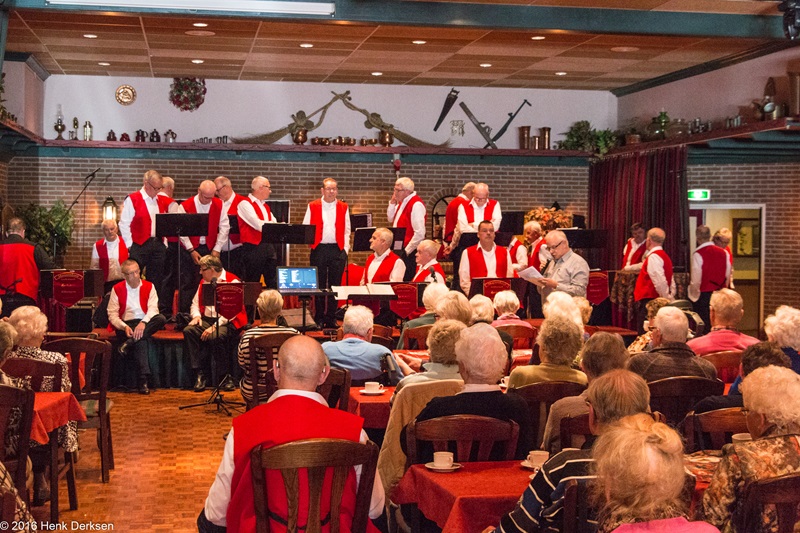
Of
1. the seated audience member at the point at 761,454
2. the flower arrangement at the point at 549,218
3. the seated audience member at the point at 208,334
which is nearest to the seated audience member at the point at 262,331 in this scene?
the seated audience member at the point at 208,334

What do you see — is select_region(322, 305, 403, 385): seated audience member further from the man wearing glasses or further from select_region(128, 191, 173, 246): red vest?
select_region(128, 191, 173, 246): red vest

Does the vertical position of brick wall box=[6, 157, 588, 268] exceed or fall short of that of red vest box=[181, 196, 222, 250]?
it exceeds it

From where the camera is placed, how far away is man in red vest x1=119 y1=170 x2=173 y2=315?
1262cm

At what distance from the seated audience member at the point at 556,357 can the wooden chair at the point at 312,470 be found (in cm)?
211

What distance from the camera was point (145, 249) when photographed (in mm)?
12727

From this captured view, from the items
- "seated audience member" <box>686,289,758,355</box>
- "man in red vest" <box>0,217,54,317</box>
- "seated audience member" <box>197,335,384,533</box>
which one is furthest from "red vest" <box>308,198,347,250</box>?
"seated audience member" <box>197,335,384,533</box>

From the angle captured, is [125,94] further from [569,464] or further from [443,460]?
[569,464]

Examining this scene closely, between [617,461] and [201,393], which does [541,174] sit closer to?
[201,393]

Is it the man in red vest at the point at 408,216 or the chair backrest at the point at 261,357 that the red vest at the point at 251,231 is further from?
the chair backrest at the point at 261,357

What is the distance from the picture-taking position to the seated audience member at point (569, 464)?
3.21 meters

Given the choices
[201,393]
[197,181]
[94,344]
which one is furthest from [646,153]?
[94,344]

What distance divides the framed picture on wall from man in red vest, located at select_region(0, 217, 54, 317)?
10.5 metres

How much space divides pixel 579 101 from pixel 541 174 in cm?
144

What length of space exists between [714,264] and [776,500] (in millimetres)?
10640
